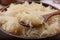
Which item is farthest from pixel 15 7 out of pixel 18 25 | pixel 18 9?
pixel 18 25

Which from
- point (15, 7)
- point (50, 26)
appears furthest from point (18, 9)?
point (50, 26)

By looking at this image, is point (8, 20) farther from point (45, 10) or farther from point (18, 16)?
point (45, 10)

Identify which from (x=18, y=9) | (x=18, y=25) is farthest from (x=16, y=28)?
(x=18, y=9)

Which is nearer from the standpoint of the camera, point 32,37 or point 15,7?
point 32,37

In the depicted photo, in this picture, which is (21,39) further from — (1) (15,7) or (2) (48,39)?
(1) (15,7)

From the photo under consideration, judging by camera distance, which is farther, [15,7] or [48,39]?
[15,7]

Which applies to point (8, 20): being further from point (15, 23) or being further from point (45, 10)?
point (45, 10)

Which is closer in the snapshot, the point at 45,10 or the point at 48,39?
the point at 48,39
